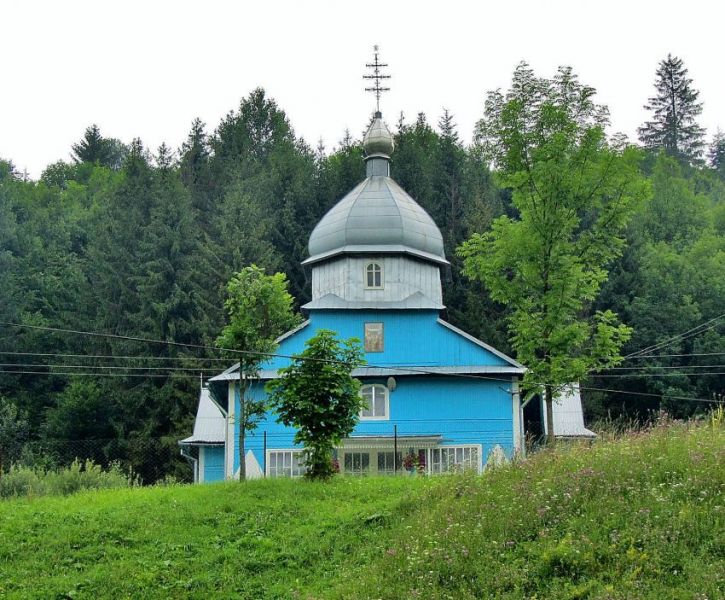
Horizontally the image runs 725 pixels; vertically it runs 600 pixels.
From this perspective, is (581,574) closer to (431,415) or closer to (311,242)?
(431,415)

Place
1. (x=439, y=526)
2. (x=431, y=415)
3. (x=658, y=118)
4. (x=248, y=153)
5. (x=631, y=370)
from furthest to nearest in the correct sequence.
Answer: (x=658, y=118) < (x=248, y=153) < (x=631, y=370) < (x=431, y=415) < (x=439, y=526)

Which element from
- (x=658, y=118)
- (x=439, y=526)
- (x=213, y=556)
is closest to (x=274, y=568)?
(x=213, y=556)

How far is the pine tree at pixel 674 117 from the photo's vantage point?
5966 centimetres

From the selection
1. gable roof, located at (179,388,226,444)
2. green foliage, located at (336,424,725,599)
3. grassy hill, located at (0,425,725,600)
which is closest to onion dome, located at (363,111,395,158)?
gable roof, located at (179,388,226,444)

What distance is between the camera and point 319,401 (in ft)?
49.4

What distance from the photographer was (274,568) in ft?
35.8

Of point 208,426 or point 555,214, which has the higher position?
point 555,214

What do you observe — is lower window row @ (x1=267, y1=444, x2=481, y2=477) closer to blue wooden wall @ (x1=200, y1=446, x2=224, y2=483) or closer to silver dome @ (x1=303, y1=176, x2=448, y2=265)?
blue wooden wall @ (x1=200, y1=446, x2=224, y2=483)

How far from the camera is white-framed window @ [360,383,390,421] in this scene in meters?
23.4

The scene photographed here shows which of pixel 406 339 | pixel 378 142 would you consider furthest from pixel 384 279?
pixel 378 142

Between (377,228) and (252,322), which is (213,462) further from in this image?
(252,322)

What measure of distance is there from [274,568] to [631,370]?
2614 cm

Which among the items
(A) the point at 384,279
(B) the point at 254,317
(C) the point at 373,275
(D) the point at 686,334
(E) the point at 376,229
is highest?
(E) the point at 376,229

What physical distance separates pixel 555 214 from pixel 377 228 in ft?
29.1
